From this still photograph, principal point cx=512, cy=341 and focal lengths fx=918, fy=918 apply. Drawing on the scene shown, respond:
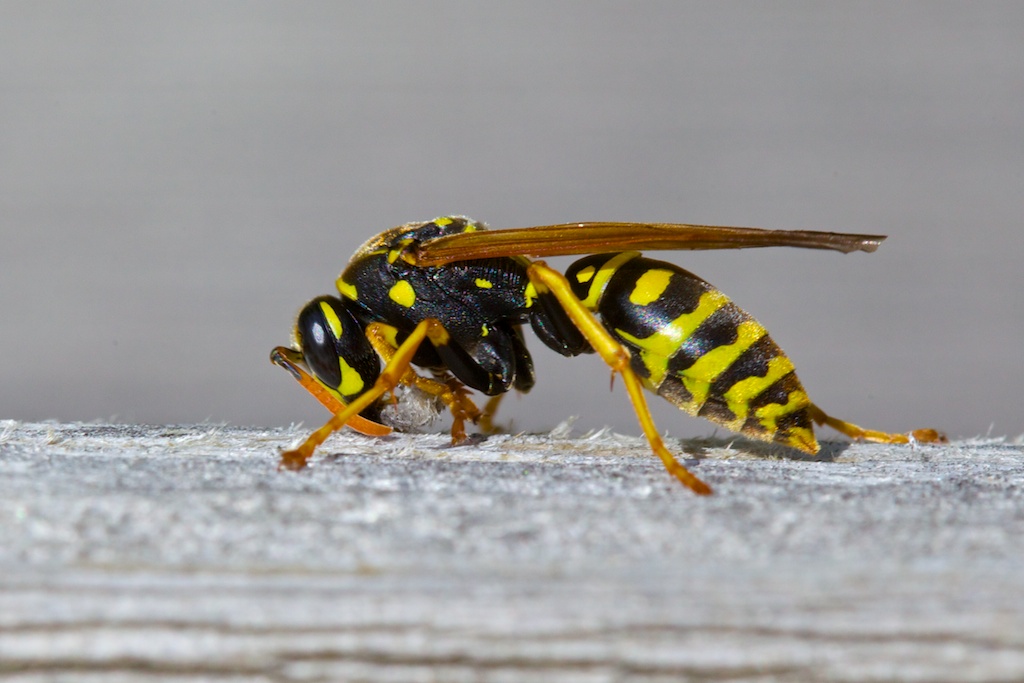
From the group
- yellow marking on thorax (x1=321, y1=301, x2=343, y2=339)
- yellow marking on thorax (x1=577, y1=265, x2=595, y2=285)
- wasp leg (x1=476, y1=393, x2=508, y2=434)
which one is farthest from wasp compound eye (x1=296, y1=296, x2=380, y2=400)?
yellow marking on thorax (x1=577, y1=265, x2=595, y2=285)

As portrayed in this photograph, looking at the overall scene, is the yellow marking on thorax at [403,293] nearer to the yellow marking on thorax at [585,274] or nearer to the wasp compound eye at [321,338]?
the wasp compound eye at [321,338]

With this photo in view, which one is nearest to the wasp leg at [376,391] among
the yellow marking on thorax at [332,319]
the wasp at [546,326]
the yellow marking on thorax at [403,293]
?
the wasp at [546,326]

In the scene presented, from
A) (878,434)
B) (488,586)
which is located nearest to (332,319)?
(878,434)

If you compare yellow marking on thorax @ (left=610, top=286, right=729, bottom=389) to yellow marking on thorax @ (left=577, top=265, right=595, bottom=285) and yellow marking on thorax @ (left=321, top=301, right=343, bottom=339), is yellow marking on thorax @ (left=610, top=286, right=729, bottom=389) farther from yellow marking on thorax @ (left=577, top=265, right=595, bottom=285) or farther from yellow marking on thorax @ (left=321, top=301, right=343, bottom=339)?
yellow marking on thorax @ (left=321, top=301, right=343, bottom=339)

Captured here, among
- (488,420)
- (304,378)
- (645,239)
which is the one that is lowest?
(488,420)

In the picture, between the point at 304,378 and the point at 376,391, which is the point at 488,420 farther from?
the point at 376,391
